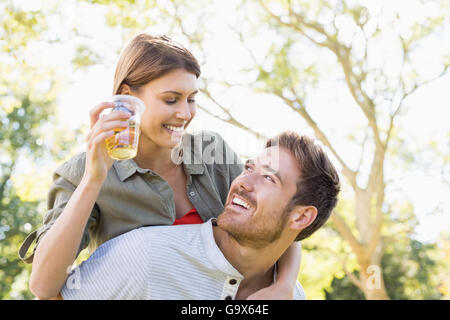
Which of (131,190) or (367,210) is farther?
(367,210)

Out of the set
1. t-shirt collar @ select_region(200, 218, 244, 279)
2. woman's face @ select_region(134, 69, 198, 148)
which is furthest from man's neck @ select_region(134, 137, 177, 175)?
t-shirt collar @ select_region(200, 218, 244, 279)

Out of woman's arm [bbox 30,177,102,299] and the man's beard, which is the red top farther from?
woman's arm [bbox 30,177,102,299]

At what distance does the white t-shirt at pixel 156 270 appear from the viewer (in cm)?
237

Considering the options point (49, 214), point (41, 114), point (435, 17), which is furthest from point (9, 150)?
point (49, 214)

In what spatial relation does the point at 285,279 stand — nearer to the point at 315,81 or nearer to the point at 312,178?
the point at 312,178

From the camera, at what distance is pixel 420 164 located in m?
14.4

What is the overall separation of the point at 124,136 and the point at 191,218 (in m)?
0.93

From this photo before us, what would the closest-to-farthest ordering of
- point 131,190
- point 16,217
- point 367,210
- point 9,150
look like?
point 131,190 → point 367,210 → point 16,217 → point 9,150

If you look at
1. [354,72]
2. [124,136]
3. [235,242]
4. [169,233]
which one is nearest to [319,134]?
[354,72]

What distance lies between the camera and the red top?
9.75 feet

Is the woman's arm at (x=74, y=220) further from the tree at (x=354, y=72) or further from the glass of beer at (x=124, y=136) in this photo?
the tree at (x=354, y=72)

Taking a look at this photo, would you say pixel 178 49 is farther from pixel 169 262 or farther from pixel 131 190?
pixel 169 262

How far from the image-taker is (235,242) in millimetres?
2598

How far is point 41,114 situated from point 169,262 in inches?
884
